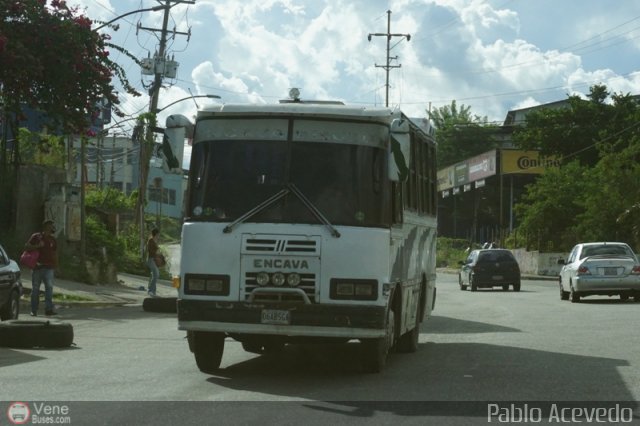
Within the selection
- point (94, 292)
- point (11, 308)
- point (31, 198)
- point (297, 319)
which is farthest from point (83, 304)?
point (297, 319)

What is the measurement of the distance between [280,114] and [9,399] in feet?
13.0

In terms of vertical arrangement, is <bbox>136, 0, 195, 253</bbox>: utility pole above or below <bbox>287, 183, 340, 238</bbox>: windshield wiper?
above

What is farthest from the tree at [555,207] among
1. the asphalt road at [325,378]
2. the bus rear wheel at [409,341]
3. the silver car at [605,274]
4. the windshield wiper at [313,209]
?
the windshield wiper at [313,209]

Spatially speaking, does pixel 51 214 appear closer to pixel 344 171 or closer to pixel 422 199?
pixel 422 199

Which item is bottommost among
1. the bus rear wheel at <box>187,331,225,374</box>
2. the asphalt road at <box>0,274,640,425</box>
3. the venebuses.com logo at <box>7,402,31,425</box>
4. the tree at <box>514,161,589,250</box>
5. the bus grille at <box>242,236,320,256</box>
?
the venebuses.com logo at <box>7,402,31,425</box>

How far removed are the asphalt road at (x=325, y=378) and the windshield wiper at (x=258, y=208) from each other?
151cm

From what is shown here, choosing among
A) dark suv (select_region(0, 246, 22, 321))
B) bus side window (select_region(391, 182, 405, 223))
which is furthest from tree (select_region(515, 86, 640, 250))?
bus side window (select_region(391, 182, 405, 223))

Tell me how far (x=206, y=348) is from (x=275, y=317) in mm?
1171

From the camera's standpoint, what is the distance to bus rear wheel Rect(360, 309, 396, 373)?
11820 mm

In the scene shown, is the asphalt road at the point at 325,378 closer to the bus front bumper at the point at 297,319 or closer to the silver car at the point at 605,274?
the bus front bumper at the point at 297,319

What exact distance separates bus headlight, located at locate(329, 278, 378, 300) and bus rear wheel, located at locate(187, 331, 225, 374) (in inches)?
56.9

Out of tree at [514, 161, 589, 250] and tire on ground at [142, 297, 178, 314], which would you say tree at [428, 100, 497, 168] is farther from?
tire on ground at [142, 297, 178, 314]

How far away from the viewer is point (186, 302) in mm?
11461

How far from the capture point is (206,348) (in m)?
12.1
